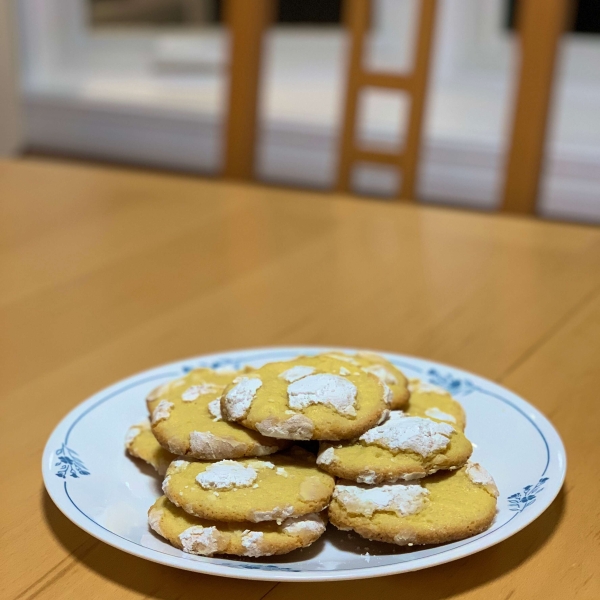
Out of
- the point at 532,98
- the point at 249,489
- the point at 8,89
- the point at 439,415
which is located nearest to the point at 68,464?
the point at 249,489

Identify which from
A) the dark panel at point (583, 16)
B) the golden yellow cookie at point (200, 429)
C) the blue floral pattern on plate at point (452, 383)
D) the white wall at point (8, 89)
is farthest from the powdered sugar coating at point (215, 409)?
the white wall at point (8, 89)

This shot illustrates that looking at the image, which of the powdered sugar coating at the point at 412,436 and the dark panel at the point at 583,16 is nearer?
the powdered sugar coating at the point at 412,436

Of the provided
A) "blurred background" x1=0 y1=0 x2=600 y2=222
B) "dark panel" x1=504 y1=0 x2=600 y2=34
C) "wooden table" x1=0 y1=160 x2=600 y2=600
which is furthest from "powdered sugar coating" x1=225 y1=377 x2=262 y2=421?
"dark panel" x1=504 y1=0 x2=600 y2=34

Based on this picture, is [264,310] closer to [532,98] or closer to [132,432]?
[132,432]

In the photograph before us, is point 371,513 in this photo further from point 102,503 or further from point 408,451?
point 102,503

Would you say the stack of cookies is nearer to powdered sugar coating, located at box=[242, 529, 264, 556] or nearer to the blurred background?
powdered sugar coating, located at box=[242, 529, 264, 556]

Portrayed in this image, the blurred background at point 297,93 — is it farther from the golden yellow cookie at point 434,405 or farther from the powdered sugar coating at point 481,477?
the powdered sugar coating at point 481,477
